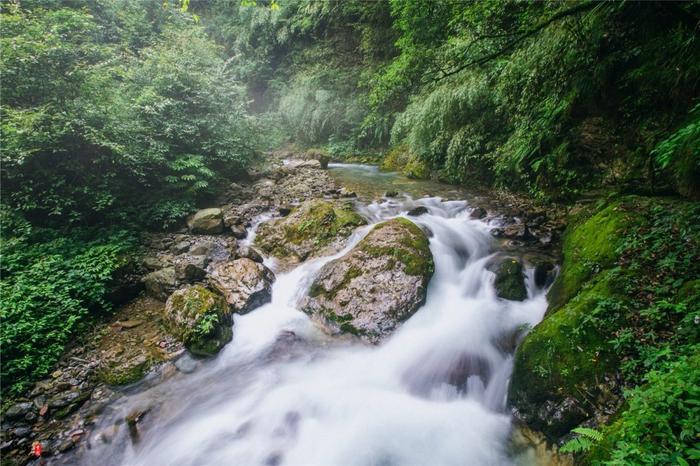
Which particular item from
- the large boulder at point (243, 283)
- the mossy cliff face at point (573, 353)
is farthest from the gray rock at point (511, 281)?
the large boulder at point (243, 283)

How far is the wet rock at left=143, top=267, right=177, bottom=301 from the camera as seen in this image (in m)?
5.28

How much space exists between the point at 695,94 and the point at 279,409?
633 cm

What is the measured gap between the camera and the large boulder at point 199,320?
4422mm

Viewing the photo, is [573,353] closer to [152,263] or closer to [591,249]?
[591,249]

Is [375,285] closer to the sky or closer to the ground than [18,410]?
closer to the sky

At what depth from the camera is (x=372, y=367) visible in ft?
14.0

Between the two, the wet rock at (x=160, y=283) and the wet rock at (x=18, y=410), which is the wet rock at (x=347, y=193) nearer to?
the wet rock at (x=160, y=283)

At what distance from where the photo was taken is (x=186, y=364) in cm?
430

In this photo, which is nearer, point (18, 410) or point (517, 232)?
point (18, 410)

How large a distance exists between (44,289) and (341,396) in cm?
440

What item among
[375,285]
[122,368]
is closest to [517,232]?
[375,285]

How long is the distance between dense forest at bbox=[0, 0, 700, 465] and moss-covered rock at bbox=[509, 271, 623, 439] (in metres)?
0.02

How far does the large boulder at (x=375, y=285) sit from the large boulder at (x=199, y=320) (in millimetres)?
1295

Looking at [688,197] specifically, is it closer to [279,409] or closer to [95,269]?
[279,409]
